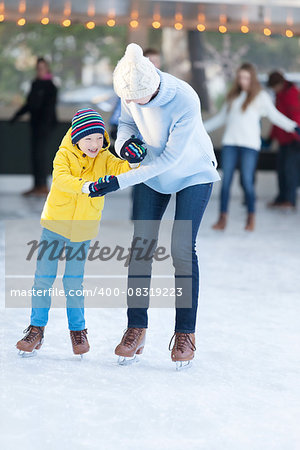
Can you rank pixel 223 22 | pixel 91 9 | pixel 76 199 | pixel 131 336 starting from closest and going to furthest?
1. pixel 76 199
2. pixel 131 336
3. pixel 91 9
4. pixel 223 22

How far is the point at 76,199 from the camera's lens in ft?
8.01

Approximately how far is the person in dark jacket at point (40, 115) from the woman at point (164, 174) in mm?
4444

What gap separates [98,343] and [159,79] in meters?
1.05

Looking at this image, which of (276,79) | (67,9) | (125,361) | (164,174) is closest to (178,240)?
(164,174)

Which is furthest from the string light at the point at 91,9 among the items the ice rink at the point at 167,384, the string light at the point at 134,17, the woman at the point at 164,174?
the woman at the point at 164,174

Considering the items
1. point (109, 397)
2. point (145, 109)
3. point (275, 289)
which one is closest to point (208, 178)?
point (145, 109)

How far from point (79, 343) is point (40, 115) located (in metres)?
4.63

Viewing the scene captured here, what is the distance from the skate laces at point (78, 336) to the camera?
8.31 ft

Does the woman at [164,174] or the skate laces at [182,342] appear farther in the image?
the skate laces at [182,342]

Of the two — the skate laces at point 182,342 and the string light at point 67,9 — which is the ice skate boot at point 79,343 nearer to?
the skate laces at point 182,342

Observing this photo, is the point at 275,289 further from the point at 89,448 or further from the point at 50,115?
the point at 50,115

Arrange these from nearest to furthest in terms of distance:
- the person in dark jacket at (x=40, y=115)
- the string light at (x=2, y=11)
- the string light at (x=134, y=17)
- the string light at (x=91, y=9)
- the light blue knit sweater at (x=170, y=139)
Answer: the light blue knit sweater at (x=170, y=139), the string light at (x=2, y=11), the string light at (x=91, y=9), the string light at (x=134, y=17), the person in dark jacket at (x=40, y=115)

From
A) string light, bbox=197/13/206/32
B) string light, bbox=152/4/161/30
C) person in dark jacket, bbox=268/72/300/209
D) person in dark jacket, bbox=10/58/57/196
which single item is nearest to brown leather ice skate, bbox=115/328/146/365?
person in dark jacket, bbox=268/72/300/209

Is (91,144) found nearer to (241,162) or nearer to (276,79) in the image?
(241,162)
